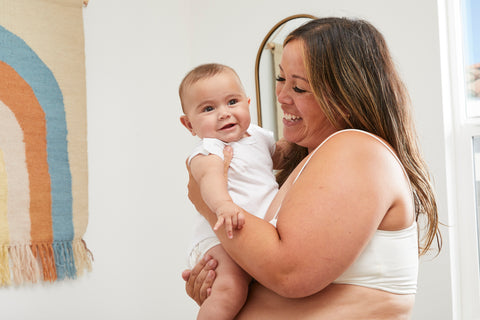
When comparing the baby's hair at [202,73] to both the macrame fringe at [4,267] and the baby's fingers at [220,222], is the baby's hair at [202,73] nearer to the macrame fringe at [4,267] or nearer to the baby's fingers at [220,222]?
the baby's fingers at [220,222]

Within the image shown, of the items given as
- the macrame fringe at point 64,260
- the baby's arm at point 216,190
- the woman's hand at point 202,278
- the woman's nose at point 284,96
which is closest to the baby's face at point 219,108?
the baby's arm at point 216,190

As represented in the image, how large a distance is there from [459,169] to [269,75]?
1.10m

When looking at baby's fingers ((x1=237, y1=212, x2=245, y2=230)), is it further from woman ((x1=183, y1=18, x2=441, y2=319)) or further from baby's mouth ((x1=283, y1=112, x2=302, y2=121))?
baby's mouth ((x1=283, y1=112, x2=302, y2=121))

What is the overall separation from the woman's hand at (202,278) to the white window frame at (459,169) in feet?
3.75

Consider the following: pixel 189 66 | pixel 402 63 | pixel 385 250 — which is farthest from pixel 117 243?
pixel 385 250

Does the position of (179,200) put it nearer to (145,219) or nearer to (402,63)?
(145,219)

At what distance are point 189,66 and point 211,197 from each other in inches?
86.4

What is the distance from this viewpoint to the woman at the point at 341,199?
911mm

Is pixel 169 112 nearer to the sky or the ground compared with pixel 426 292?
nearer to the sky

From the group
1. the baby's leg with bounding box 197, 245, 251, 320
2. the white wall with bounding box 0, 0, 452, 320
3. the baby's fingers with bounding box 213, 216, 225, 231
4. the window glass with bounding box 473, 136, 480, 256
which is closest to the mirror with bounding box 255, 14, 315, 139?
the white wall with bounding box 0, 0, 452, 320

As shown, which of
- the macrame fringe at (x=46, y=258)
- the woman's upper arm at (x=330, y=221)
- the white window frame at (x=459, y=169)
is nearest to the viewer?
the woman's upper arm at (x=330, y=221)

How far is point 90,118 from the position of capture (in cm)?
271

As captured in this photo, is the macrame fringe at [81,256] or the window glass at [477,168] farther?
the macrame fringe at [81,256]

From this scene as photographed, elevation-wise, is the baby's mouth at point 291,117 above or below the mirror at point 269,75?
below
